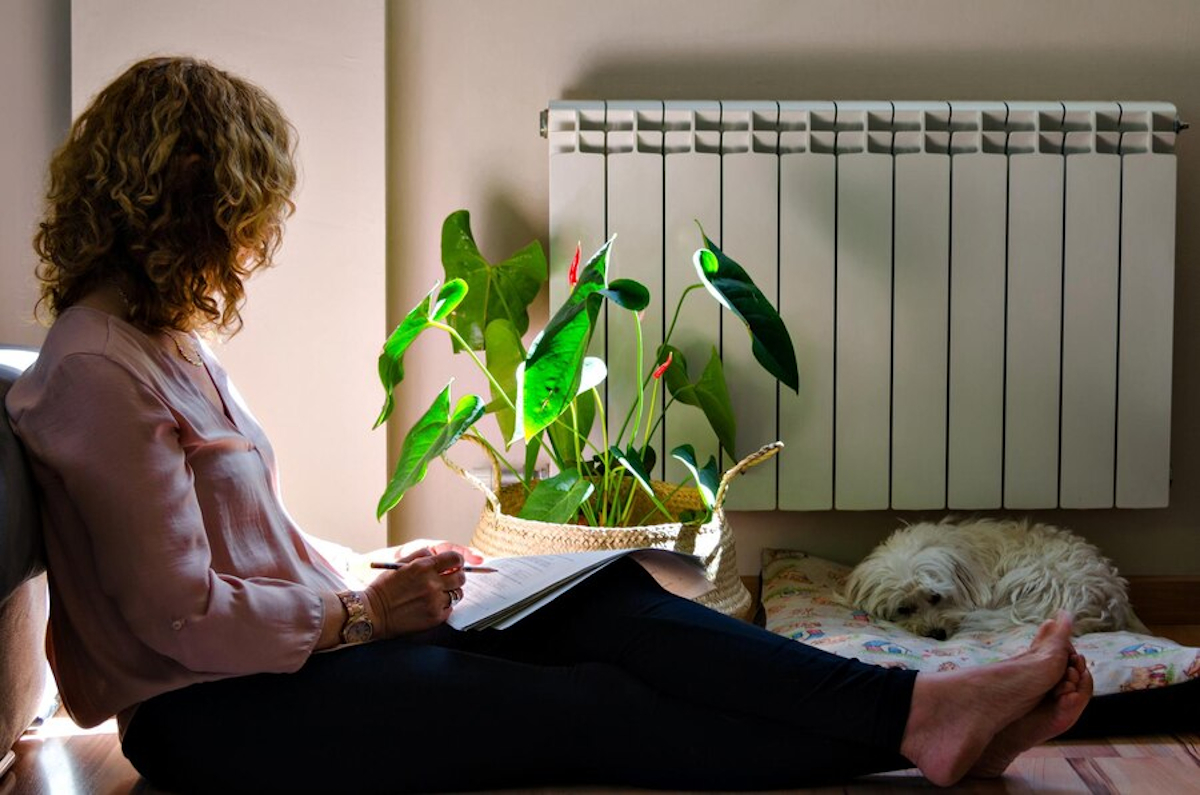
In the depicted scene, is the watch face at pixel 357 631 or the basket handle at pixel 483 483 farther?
the basket handle at pixel 483 483

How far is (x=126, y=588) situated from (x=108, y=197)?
40cm

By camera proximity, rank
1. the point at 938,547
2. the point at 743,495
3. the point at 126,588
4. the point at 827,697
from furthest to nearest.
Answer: the point at 743,495
the point at 938,547
the point at 827,697
the point at 126,588

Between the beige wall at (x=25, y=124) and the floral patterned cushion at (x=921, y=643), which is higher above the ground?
the beige wall at (x=25, y=124)

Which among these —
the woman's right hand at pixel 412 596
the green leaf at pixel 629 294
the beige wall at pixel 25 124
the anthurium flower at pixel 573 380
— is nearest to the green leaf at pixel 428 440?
the anthurium flower at pixel 573 380

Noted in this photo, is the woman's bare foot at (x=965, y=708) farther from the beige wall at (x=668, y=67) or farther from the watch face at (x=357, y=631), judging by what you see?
the beige wall at (x=668, y=67)

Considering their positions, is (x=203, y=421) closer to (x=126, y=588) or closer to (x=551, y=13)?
(x=126, y=588)

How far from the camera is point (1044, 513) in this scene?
2482 mm

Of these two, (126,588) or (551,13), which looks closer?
(126,588)

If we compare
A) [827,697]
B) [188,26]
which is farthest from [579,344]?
[188,26]

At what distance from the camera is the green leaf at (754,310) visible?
76.2 inches

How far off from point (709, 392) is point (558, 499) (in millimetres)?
364

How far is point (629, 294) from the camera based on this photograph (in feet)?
6.22

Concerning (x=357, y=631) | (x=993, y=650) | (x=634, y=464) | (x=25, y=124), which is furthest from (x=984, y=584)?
(x=25, y=124)

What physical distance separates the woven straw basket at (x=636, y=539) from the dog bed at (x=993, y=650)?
0.44 feet
